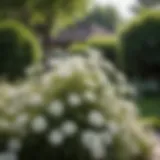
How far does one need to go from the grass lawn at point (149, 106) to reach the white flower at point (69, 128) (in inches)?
209

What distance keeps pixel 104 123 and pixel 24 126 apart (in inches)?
30.8

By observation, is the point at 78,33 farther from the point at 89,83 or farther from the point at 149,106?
the point at 89,83

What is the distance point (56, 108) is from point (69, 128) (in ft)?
0.78

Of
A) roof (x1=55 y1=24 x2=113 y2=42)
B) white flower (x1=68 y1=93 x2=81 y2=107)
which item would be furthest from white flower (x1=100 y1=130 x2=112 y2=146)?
roof (x1=55 y1=24 x2=113 y2=42)

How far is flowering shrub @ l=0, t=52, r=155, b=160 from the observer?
5109mm

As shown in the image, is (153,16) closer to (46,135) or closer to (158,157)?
(158,157)

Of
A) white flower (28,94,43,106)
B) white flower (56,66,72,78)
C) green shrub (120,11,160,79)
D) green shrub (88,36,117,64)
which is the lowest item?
white flower (28,94,43,106)

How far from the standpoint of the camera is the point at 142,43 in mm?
15164

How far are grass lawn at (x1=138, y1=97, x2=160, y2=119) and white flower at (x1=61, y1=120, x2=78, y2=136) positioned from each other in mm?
5299

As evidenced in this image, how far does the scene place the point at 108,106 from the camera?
551 centimetres

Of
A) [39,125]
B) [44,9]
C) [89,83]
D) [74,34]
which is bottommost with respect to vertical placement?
[39,125]

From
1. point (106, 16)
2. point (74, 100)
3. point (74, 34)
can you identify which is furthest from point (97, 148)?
point (106, 16)

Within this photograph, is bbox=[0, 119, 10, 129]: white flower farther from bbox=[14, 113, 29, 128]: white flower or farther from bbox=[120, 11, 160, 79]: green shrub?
bbox=[120, 11, 160, 79]: green shrub

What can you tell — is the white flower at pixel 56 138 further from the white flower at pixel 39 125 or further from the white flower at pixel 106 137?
the white flower at pixel 106 137
